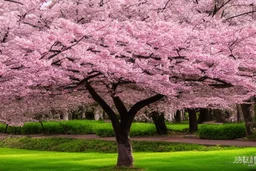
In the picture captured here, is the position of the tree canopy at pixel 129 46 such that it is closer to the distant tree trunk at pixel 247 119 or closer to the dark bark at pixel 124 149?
the dark bark at pixel 124 149

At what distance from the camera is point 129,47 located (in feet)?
31.4

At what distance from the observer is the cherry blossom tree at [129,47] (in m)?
8.94

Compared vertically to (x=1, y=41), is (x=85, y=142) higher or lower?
lower

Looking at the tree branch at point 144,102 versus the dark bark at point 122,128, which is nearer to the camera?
the tree branch at point 144,102

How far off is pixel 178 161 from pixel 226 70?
26.8 ft

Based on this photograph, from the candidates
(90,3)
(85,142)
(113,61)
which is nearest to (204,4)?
(90,3)

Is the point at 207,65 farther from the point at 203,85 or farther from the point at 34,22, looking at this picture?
the point at 34,22

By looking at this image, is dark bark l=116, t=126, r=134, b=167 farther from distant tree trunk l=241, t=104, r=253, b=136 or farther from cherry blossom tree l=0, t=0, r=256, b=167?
distant tree trunk l=241, t=104, r=253, b=136

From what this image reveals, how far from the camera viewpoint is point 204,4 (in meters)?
12.6

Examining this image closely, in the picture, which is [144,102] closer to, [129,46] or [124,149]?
[124,149]

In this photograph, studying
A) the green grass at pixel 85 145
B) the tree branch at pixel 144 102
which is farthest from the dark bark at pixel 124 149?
the green grass at pixel 85 145

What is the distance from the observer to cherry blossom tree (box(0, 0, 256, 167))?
29.3 ft

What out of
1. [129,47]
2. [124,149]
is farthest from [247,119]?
[129,47]

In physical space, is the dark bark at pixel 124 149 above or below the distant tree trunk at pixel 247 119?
below
